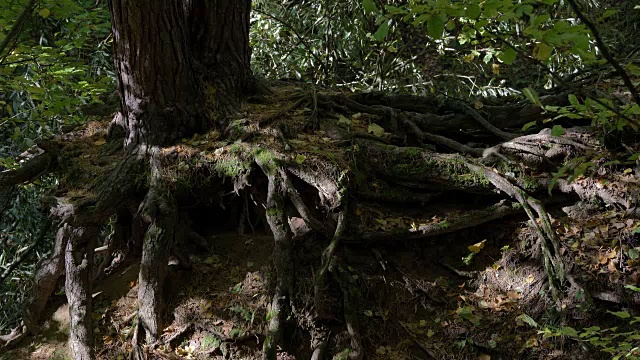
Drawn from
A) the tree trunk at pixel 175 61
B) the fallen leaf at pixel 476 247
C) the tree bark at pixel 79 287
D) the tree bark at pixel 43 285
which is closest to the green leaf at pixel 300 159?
the tree trunk at pixel 175 61

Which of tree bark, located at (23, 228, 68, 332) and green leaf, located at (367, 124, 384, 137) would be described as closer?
tree bark, located at (23, 228, 68, 332)

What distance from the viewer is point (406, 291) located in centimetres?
381

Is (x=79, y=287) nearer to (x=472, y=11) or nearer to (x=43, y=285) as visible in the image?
(x=43, y=285)

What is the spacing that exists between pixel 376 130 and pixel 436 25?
8.25ft

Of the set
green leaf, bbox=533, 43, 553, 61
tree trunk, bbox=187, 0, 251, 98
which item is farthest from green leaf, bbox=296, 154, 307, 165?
green leaf, bbox=533, 43, 553, 61

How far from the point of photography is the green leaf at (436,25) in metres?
2.00

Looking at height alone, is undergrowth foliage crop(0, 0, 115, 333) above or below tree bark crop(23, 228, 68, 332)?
above

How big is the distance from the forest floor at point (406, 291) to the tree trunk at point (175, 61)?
24 centimetres

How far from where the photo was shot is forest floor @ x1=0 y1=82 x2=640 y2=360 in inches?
139

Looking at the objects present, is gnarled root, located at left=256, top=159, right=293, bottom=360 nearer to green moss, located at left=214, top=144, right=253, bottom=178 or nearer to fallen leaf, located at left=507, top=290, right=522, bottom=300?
green moss, located at left=214, top=144, right=253, bottom=178

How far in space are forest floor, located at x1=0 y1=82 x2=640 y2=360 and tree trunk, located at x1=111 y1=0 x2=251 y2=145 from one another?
24 centimetres

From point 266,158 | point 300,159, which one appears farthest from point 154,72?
point 300,159

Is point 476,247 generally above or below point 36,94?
below

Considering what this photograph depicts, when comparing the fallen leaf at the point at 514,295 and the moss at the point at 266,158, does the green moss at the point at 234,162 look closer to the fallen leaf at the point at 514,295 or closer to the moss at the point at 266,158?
the moss at the point at 266,158
